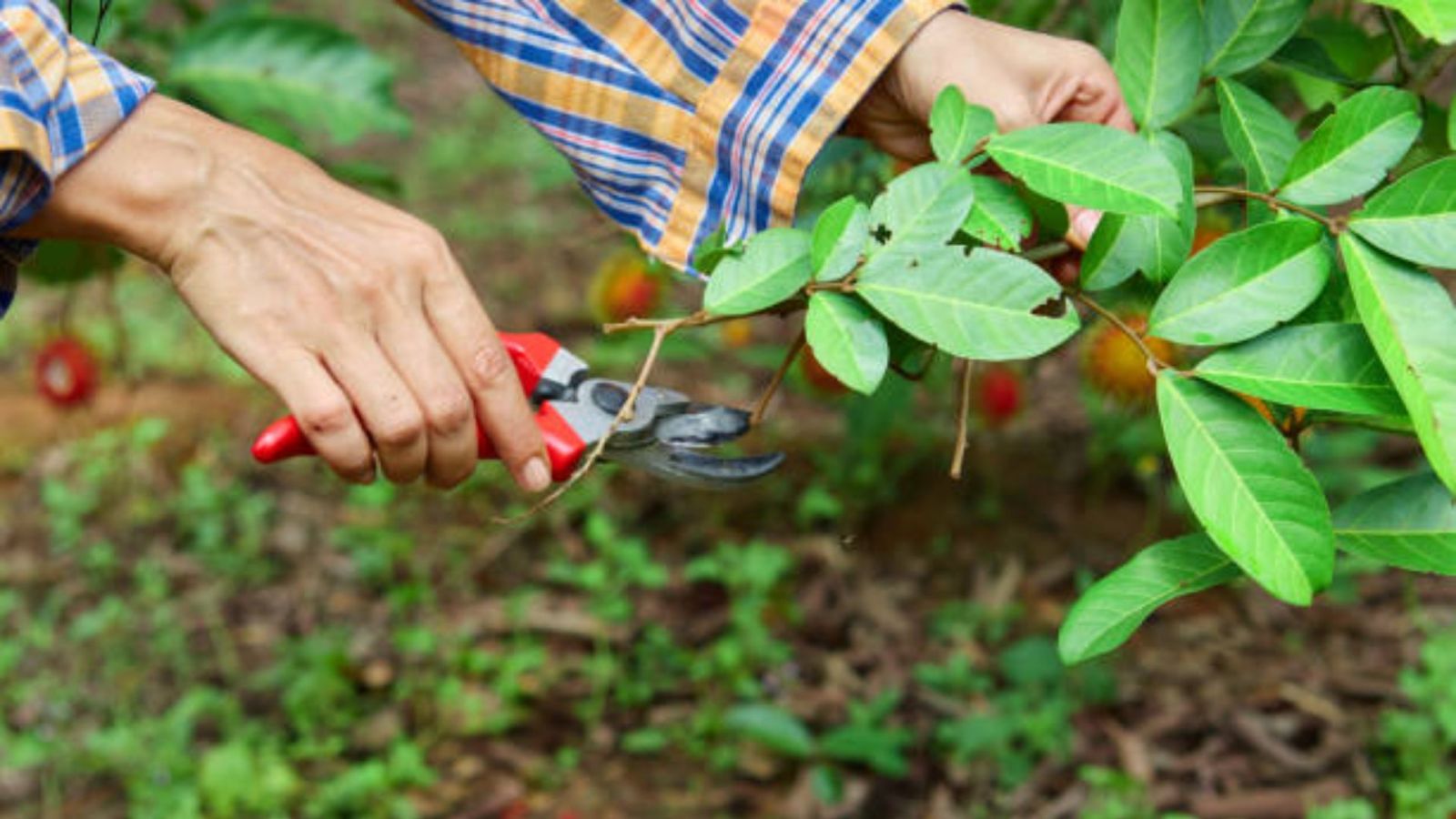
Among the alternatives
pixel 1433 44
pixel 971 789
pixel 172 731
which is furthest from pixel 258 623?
pixel 1433 44

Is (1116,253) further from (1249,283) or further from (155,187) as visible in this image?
(155,187)

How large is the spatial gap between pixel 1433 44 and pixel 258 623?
1840 millimetres

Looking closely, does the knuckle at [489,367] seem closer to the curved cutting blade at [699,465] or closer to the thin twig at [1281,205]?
the curved cutting blade at [699,465]

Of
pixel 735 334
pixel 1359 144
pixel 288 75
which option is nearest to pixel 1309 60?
pixel 1359 144

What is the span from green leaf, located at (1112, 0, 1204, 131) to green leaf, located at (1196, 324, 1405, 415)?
192 millimetres

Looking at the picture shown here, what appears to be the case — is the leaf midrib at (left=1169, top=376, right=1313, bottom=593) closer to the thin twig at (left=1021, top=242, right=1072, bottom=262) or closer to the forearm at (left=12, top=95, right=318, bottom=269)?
the thin twig at (left=1021, top=242, right=1072, bottom=262)

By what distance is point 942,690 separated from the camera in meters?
1.99

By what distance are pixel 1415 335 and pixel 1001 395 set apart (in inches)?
57.0

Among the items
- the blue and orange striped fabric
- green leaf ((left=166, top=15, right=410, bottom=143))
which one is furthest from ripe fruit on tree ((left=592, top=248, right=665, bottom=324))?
the blue and orange striped fabric

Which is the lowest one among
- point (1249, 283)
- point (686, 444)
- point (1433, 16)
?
point (686, 444)

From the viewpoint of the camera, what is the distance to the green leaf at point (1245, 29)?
2.94 ft

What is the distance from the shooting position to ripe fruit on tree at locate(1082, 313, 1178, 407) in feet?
5.56

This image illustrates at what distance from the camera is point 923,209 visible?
0.81m

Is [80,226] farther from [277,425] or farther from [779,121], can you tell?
[779,121]
